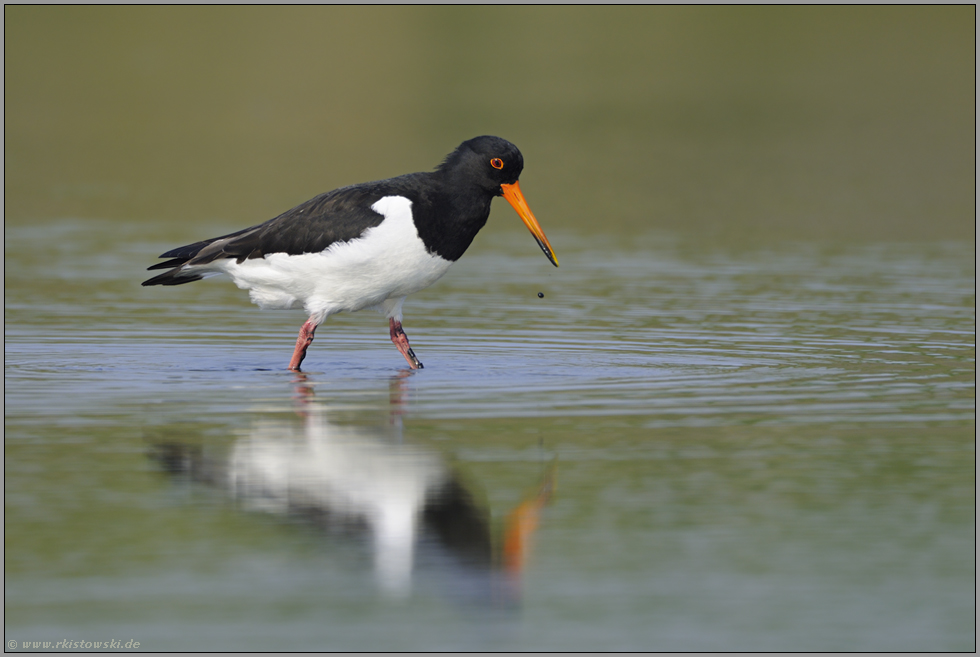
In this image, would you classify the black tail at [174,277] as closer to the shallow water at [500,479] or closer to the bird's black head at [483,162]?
the shallow water at [500,479]

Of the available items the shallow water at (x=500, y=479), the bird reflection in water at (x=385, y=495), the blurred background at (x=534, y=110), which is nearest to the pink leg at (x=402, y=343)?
the shallow water at (x=500, y=479)

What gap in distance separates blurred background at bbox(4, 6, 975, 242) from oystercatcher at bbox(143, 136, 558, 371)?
26.7ft

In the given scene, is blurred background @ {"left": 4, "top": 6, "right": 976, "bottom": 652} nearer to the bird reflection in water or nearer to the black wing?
the bird reflection in water

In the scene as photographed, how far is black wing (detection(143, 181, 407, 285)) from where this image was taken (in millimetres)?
11133

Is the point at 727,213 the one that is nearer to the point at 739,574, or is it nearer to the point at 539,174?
the point at 539,174

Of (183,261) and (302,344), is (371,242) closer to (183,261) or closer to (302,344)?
(302,344)

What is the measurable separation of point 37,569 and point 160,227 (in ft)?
46.7

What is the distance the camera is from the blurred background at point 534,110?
22609mm

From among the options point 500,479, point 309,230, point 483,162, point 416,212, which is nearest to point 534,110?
point 483,162

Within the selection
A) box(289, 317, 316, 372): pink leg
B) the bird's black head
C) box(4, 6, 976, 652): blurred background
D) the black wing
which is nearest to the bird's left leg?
box(4, 6, 976, 652): blurred background

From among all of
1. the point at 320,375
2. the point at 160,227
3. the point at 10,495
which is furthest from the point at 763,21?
the point at 10,495

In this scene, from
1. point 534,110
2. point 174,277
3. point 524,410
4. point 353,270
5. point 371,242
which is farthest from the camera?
point 534,110

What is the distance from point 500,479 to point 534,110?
2559 centimetres

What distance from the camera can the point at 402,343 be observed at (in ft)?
38.2
